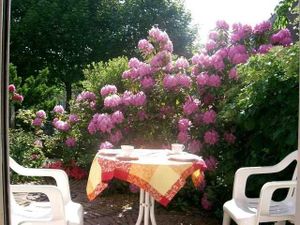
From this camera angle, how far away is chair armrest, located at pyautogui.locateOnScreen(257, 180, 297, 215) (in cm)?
221

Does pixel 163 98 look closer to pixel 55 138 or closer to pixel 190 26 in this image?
pixel 55 138

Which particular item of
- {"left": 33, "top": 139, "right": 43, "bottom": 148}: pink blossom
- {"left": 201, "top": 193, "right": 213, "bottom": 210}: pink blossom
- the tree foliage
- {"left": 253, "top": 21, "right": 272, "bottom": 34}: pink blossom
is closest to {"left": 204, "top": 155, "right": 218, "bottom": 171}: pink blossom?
{"left": 201, "top": 193, "right": 213, "bottom": 210}: pink blossom

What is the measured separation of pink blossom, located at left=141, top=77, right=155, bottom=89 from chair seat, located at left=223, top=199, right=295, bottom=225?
5.82 ft

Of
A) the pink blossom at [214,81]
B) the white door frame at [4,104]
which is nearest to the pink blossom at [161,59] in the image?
the pink blossom at [214,81]

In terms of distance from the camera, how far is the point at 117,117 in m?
4.08

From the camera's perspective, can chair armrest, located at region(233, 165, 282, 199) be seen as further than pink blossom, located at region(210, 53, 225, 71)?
No

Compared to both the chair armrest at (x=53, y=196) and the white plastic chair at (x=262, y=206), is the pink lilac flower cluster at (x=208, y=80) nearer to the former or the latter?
the white plastic chair at (x=262, y=206)

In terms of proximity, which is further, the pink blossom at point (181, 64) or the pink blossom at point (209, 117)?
the pink blossom at point (181, 64)

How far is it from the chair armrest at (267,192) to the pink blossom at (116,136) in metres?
2.12

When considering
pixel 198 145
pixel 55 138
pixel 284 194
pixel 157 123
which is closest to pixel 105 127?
pixel 157 123

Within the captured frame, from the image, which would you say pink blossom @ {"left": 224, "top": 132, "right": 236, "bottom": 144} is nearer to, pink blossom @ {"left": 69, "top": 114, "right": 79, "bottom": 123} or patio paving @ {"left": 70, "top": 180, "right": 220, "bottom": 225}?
patio paving @ {"left": 70, "top": 180, "right": 220, "bottom": 225}

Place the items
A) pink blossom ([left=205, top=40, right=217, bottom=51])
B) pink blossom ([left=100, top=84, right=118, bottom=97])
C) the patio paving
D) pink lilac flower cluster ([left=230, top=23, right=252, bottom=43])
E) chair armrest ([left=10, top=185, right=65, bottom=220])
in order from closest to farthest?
chair armrest ([left=10, top=185, right=65, bottom=220])
the patio paving
pink lilac flower cluster ([left=230, top=23, right=252, bottom=43])
pink blossom ([left=205, top=40, right=217, bottom=51])
pink blossom ([left=100, top=84, right=118, bottom=97])

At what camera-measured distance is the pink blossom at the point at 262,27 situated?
387 cm

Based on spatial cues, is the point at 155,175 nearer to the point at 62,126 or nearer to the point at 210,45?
the point at 210,45
